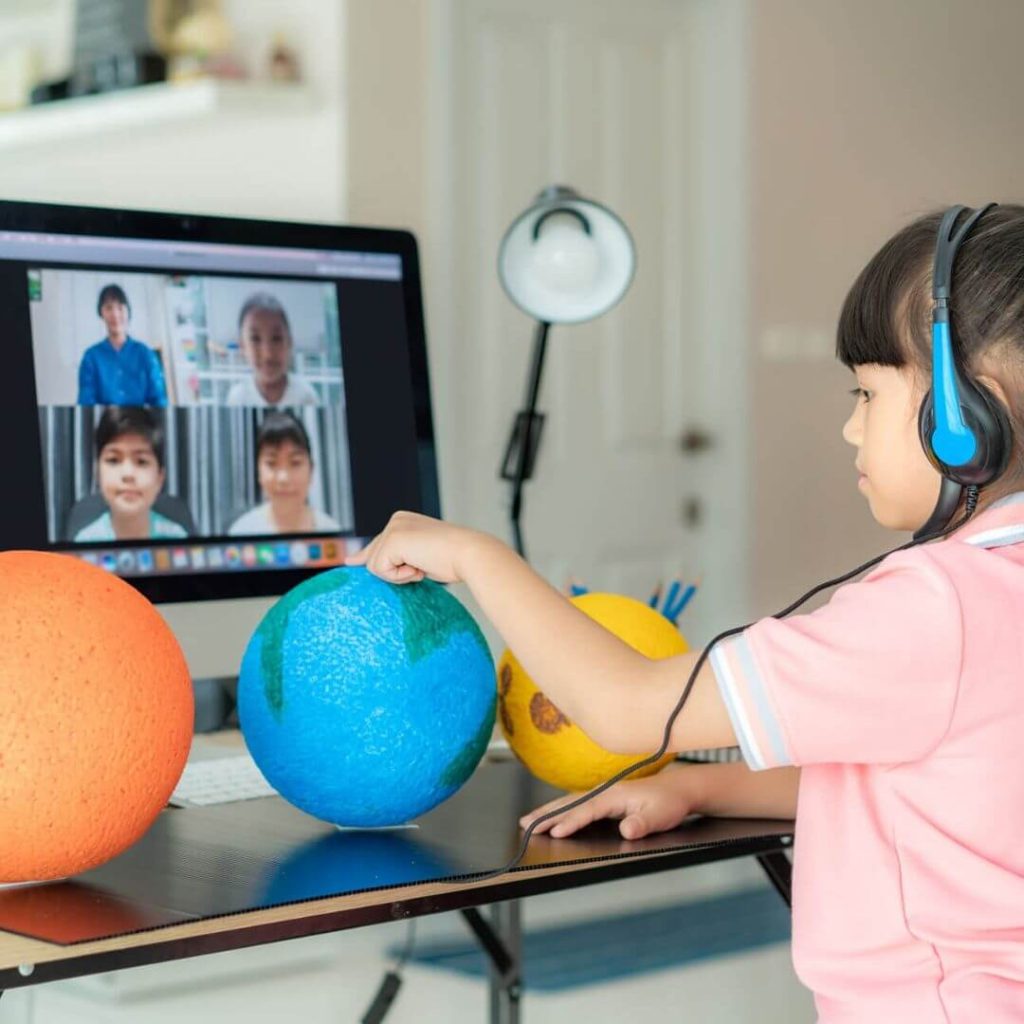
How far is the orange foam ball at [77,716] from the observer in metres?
0.90

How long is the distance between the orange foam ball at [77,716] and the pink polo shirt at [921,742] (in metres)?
0.36

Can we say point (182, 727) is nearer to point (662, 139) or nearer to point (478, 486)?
point (478, 486)

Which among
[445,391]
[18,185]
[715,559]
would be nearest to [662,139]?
[715,559]

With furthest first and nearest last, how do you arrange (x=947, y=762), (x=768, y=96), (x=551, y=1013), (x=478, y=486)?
(x=768, y=96)
(x=478, y=486)
(x=551, y=1013)
(x=947, y=762)

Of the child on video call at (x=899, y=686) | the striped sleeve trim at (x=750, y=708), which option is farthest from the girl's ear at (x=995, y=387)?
the striped sleeve trim at (x=750, y=708)

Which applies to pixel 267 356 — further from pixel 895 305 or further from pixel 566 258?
pixel 895 305

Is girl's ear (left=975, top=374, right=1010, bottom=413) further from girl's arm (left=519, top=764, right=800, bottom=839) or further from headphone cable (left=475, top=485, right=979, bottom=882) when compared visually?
girl's arm (left=519, top=764, right=800, bottom=839)

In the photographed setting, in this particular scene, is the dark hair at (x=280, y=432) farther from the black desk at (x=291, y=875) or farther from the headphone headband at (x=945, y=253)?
the headphone headband at (x=945, y=253)

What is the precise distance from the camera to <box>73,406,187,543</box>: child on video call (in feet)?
4.45

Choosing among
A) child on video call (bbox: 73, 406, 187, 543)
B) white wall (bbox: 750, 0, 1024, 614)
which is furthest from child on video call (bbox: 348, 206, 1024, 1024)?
white wall (bbox: 750, 0, 1024, 614)

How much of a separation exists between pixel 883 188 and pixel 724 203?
0.39 meters

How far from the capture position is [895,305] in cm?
103

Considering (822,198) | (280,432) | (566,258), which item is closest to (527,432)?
(566,258)

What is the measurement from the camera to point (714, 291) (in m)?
3.09
